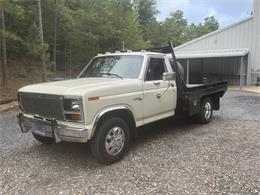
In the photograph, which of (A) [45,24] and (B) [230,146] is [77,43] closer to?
(A) [45,24]

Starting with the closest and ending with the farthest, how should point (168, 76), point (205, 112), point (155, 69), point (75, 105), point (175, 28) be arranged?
point (75, 105)
point (168, 76)
point (155, 69)
point (205, 112)
point (175, 28)

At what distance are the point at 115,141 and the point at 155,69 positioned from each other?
179cm

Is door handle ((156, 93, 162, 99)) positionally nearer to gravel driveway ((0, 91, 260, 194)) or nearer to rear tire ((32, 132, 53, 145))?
gravel driveway ((0, 91, 260, 194))

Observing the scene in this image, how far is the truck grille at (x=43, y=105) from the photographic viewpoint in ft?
12.9

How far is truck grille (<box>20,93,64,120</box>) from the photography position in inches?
155

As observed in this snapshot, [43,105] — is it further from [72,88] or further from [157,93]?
[157,93]

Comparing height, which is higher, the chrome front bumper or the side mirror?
the side mirror

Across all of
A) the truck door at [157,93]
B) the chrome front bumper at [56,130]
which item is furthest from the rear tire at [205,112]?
the chrome front bumper at [56,130]

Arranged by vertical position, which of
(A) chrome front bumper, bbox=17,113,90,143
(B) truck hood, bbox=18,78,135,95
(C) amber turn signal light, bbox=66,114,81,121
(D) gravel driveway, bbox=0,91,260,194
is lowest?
(D) gravel driveway, bbox=0,91,260,194

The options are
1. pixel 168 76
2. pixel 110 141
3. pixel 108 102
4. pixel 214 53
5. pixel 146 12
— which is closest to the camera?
pixel 108 102

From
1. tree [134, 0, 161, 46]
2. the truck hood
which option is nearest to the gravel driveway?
the truck hood

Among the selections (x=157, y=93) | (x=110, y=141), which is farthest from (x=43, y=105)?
(x=157, y=93)

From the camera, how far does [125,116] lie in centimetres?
447

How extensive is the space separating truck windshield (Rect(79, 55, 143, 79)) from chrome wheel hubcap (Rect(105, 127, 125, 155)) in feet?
3.69
